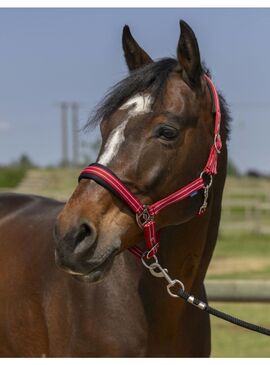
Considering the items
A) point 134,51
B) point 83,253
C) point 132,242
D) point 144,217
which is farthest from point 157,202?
point 134,51

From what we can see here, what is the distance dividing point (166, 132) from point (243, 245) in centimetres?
1723

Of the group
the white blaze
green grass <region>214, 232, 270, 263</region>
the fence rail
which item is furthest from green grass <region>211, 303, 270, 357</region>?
green grass <region>214, 232, 270, 263</region>

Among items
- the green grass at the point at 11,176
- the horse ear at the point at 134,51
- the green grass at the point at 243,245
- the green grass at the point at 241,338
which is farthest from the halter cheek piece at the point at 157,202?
the green grass at the point at 11,176

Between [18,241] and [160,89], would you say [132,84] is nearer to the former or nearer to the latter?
[160,89]

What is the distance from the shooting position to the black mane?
3275 millimetres

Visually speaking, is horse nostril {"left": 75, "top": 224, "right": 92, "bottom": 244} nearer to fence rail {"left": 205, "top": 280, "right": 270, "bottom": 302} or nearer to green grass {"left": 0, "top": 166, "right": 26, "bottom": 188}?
fence rail {"left": 205, "top": 280, "right": 270, "bottom": 302}

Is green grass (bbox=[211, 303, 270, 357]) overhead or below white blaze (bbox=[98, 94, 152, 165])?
below

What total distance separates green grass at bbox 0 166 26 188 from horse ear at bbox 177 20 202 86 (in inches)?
1433

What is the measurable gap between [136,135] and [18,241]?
4.47 ft

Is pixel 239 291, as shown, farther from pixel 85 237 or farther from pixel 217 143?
pixel 85 237

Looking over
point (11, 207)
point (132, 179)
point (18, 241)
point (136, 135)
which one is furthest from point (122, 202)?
point (11, 207)

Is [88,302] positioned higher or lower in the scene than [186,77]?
lower

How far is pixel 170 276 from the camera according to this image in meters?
3.50

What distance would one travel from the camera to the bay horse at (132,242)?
3.03 metres
